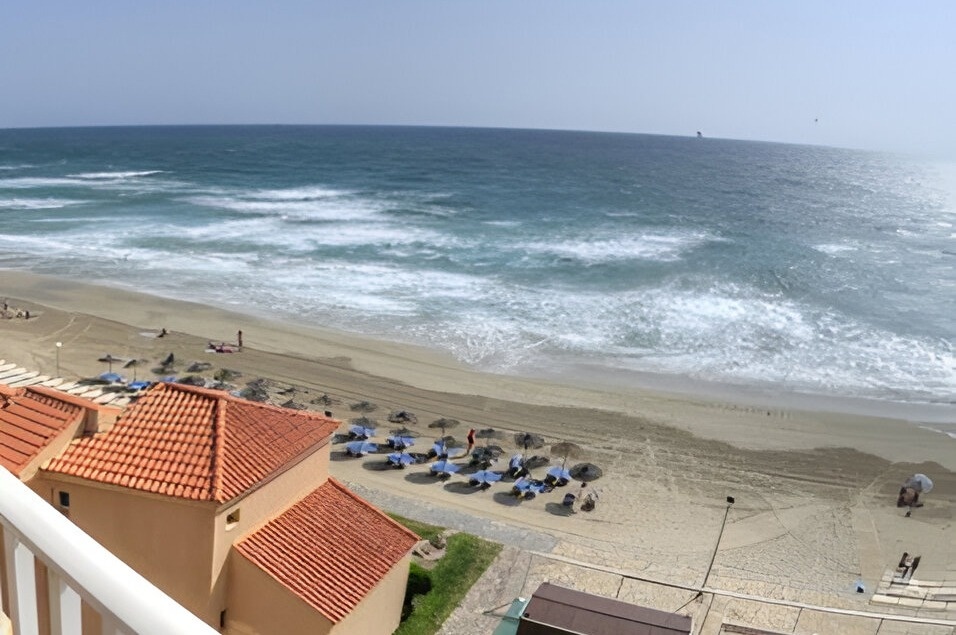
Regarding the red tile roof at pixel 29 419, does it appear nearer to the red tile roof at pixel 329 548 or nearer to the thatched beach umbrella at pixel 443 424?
the red tile roof at pixel 329 548

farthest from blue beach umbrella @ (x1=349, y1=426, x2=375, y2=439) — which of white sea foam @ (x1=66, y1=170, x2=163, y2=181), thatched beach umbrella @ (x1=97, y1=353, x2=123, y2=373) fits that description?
white sea foam @ (x1=66, y1=170, x2=163, y2=181)

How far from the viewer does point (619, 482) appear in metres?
23.7

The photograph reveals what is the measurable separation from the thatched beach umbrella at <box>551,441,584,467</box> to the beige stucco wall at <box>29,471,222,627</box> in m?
14.9

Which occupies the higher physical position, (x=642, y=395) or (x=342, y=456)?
(x=642, y=395)

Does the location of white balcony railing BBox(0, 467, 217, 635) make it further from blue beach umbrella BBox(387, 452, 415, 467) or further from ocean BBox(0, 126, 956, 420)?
ocean BBox(0, 126, 956, 420)

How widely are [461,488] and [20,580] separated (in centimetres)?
2099

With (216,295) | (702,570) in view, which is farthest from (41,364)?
(702,570)

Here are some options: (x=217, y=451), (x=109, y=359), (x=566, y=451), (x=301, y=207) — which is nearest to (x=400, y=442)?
(x=566, y=451)

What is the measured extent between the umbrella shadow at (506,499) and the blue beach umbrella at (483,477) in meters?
0.46

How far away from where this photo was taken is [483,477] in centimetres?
2280

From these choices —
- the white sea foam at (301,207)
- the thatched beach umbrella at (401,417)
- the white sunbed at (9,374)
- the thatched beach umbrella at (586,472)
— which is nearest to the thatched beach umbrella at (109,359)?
the white sunbed at (9,374)

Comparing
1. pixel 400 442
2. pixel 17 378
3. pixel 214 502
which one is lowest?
pixel 400 442

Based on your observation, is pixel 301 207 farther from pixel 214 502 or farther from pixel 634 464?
pixel 214 502

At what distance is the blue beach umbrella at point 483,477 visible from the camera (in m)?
22.8
